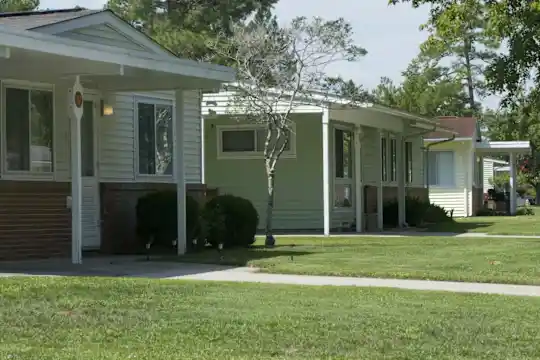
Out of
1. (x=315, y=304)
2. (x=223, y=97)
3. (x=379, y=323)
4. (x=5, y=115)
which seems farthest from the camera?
(x=223, y=97)

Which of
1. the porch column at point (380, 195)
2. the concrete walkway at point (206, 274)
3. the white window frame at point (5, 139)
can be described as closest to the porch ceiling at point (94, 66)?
the white window frame at point (5, 139)

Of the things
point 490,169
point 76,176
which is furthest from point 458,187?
point 490,169

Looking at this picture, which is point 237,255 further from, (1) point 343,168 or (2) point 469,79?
(2) point 469,79

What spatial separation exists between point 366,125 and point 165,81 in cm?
910

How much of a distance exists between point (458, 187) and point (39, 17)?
75.3 ft

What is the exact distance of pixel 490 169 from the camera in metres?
57.5

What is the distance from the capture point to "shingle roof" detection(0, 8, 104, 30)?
44.5ft

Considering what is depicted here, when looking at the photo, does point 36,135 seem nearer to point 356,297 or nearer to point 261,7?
point 356,297

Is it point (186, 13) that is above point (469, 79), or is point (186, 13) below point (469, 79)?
above

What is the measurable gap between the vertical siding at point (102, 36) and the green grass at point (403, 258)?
12.6 feet

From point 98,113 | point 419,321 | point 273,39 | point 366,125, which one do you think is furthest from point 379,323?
point 366,125

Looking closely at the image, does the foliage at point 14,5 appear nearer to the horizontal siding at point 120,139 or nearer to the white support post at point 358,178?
the white support post at point 358,178

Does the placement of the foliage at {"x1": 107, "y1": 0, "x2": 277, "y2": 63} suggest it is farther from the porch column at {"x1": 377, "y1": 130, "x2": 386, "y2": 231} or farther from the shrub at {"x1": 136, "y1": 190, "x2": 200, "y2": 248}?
the shrub at {"x1": 136, "y1": 190, "x2": 200, "y2": 248}

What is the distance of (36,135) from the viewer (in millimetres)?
14773
